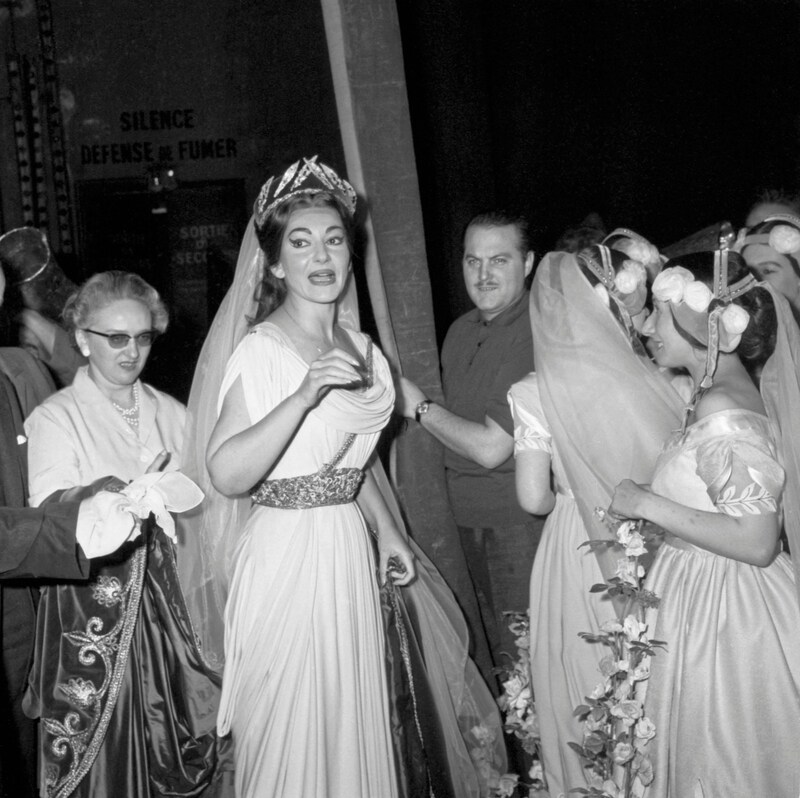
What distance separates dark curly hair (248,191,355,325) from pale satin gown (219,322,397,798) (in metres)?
0.17

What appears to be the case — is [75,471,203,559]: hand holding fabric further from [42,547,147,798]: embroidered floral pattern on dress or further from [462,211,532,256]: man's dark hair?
[462,211,532,256]: man's dark hair

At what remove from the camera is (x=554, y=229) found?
4.97m

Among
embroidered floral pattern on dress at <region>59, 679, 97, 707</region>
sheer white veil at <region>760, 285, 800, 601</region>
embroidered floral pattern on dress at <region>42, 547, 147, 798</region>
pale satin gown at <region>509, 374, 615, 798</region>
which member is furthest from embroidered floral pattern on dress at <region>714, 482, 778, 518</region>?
embroidered floral pattern on dress at <region>59, 679, 97, 707</region>

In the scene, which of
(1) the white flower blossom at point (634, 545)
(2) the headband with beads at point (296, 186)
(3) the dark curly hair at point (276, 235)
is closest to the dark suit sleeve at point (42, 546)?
(3) the dark curly hair at point (276, 235)

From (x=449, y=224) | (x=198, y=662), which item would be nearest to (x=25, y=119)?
(x=449, y=224)

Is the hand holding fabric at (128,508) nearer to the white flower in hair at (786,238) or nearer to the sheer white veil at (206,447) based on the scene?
the sheer white veil at (206,447)

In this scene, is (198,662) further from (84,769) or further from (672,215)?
(672,215)

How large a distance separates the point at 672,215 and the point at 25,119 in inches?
197

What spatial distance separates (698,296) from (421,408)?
1.04 meters

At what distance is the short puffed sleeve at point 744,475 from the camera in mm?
1993

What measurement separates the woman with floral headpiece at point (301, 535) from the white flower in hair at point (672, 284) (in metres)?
0.70

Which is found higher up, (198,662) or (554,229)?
(554,229)

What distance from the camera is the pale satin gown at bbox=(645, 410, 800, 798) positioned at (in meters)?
2.02

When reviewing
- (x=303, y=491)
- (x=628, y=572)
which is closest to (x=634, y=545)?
(x=628, y=572)
